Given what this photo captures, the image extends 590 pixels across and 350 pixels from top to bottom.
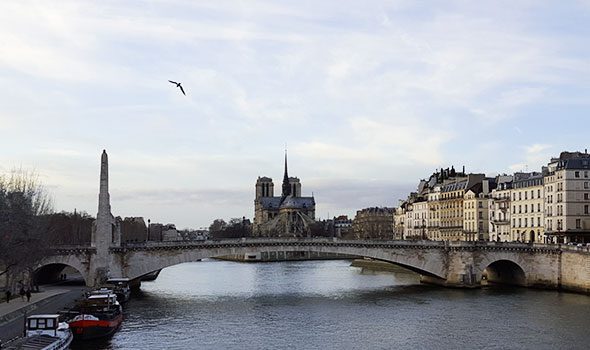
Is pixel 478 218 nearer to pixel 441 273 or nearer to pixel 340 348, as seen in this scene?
pixel 441 273

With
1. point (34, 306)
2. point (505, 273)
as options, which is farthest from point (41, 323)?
point (505, 273)

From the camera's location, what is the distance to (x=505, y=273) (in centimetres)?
8088

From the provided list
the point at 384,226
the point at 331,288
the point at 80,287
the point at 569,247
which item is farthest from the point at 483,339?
the point at 384,226

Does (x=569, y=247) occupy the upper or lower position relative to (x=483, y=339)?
upper

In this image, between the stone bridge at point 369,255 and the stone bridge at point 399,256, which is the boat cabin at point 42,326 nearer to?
the stone bridge at point 369,255

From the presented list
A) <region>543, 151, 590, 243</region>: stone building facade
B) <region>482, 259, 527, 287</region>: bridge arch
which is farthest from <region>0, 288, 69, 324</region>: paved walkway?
<region>543, 151, 590, 243</region>: stone building facade

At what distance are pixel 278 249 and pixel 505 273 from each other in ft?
80.0

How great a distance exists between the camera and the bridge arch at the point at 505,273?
7675cm

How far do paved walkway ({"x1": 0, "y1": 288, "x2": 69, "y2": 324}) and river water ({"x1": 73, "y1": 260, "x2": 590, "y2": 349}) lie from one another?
20.1 ft

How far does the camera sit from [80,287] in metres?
70.6

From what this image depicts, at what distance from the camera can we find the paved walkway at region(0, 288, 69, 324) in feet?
154

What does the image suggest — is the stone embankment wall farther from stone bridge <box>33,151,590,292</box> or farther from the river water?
the river water

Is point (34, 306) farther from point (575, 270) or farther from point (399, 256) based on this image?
point (575, 270)

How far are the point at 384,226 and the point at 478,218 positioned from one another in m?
73.0
